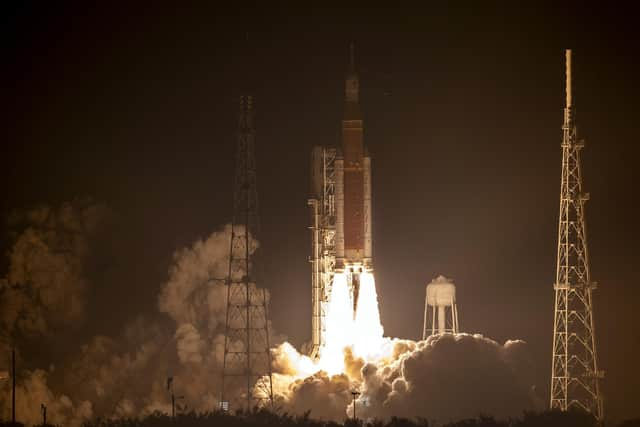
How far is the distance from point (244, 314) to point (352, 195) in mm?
10619

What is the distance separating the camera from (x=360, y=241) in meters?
73.1

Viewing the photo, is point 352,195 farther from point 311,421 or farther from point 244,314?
point 311,421

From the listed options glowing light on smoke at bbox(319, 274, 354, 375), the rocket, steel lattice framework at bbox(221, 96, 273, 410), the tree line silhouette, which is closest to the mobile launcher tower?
the rocket

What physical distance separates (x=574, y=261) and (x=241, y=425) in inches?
975

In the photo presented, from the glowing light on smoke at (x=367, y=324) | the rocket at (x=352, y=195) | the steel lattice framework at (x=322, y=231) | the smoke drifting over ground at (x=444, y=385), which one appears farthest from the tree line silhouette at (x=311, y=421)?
the steel lattice framework at (x=322, y=231)

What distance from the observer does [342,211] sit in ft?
241

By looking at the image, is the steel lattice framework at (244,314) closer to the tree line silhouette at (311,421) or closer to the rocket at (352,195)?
the rocket at (352,195)

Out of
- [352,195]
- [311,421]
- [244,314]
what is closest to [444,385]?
[311,421]

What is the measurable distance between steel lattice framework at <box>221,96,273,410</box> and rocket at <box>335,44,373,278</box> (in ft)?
11.9

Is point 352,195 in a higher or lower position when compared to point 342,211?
higher

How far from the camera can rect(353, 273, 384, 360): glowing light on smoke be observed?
73438 millimetres

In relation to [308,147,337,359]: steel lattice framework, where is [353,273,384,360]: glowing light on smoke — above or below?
below

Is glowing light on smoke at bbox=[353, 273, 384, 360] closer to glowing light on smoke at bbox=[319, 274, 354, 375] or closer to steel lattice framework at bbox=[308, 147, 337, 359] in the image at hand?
glowing light on smoke at bbox=[319, 274, 354, 375]

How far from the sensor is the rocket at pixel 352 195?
7275cm
